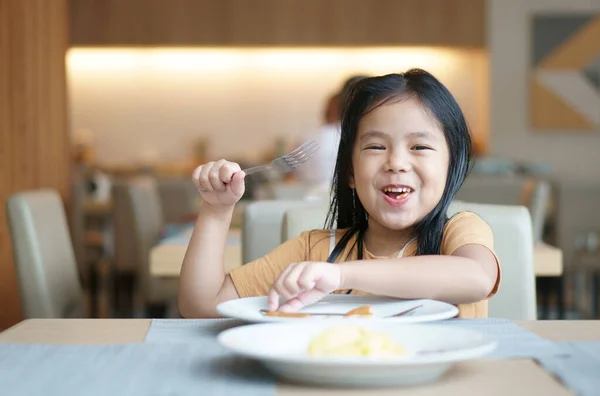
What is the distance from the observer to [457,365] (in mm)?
756

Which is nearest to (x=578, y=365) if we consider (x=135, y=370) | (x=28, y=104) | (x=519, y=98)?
(x=135, y=370)

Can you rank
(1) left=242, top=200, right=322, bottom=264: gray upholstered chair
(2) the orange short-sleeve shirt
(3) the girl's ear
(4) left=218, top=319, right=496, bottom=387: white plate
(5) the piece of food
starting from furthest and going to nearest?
(1) left=242, top=200, right=322, bottom=264: gray upholstered chair < (3) the girl's ear < (2) the orange short-sleeve shirt < (5) the piece of food < (4) left=218, top=319, right=496, bottom=387: white plate

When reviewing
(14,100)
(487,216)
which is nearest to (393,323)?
(487,216)

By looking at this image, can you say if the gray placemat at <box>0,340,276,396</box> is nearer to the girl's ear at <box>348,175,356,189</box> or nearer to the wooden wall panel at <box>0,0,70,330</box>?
the girl's ear at <box>348,175,356,189</box>

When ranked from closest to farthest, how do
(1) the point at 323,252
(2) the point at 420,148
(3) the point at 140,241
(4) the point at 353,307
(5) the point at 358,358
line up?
(5) the point at 358,358, (4) the point at 353,307, (2) the point at 420,148, (1) the point at 323,252, (3) the point at 140,241

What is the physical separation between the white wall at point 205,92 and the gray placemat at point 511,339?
17.9ft

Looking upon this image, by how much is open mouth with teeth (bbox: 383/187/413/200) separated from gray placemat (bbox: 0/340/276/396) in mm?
399

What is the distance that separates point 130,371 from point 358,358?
0.62 feet

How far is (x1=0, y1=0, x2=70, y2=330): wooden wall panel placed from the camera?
3.20m

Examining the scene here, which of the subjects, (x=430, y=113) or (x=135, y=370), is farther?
(x=430, y=113)

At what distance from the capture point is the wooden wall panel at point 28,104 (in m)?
3.20

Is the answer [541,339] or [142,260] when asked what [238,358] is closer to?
[541,339]

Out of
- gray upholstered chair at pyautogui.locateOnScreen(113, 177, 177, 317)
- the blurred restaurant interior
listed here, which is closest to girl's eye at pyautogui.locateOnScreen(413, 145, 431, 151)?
gray upholstered chair at pyautogui.locateOnScreen(113, 177, 177, 317)

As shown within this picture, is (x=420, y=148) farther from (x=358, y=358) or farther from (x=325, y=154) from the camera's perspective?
(x=325, y=154)
